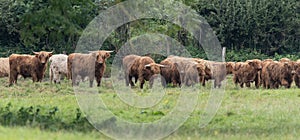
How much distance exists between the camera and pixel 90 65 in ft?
88.7

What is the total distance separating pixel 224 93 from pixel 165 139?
876 cm

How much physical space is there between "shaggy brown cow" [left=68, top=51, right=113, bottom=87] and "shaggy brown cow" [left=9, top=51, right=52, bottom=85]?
1180mm

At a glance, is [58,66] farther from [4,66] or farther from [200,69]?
[200,69]

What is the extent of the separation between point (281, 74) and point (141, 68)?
18.1ft

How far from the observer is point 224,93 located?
22.6m

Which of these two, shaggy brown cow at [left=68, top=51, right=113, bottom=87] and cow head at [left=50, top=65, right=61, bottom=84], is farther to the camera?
cow head at [left=50, top=65, right=61, bottom=84]

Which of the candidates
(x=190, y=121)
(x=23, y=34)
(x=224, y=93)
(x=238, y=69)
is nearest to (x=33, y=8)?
(x=23, y=34)

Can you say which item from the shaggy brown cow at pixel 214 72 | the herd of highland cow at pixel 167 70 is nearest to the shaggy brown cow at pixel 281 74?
the herd of highland cow at pixel 167 70

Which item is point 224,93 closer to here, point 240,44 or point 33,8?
point 33,8

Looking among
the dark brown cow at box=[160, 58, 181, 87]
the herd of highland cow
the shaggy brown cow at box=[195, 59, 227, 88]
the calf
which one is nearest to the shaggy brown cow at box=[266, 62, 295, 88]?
the herd of highland cow

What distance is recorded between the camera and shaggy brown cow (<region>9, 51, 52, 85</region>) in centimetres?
2748

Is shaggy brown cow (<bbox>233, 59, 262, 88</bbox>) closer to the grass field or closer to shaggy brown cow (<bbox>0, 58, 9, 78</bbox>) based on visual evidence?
the grass field

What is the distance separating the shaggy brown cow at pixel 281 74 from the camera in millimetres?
27436

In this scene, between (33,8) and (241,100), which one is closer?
(241,100)
